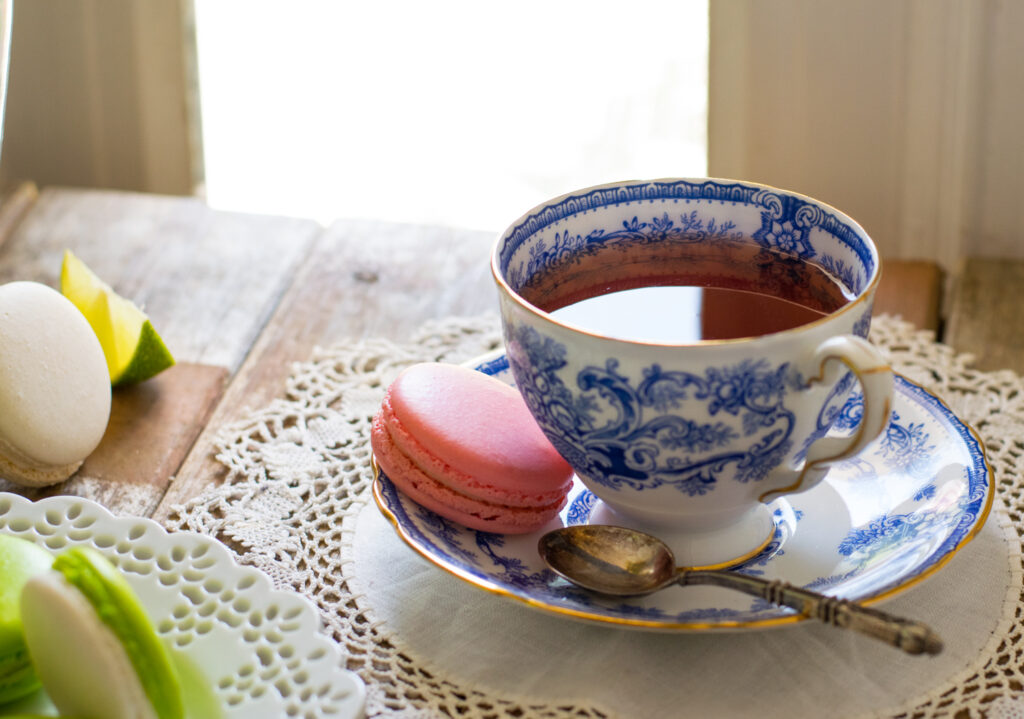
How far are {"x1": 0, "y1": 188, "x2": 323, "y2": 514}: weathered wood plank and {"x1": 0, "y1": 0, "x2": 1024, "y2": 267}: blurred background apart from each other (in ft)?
1.36

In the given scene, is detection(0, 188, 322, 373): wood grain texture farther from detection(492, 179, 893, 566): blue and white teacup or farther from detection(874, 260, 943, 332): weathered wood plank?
detection(874, 260, 943, 332): weathered wood plank

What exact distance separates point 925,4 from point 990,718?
38.1 inches

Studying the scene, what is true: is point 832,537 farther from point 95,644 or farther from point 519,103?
point 519,103

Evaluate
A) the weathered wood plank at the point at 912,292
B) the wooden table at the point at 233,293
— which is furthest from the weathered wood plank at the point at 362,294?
the weathered wood plank at the point at 912,292

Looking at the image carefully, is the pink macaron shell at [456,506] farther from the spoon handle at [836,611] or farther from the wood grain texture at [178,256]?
the wood grain texture at [178,256]

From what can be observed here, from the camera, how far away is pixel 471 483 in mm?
711

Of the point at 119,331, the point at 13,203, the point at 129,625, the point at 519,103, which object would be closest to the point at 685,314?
the point at 129,625

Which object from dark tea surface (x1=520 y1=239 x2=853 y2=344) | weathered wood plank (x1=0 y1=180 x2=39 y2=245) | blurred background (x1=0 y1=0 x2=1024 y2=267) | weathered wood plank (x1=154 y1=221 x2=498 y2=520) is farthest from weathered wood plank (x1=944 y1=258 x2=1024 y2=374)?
weathered wood plank (x1=0 y1=180 x2=39 y2=245)

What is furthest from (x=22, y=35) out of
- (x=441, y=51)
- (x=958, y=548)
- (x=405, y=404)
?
(x=958, y=548)

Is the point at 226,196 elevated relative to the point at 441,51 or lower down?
lower down

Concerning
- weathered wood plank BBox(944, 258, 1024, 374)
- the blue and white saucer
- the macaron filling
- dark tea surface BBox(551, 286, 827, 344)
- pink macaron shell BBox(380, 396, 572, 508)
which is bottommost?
weathered wood plank BBox(944, 258, 1024, 374)

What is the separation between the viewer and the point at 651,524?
28.3 inches

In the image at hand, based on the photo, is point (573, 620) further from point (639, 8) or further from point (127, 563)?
point (639, 8)

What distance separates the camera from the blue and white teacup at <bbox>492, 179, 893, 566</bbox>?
0.61m
